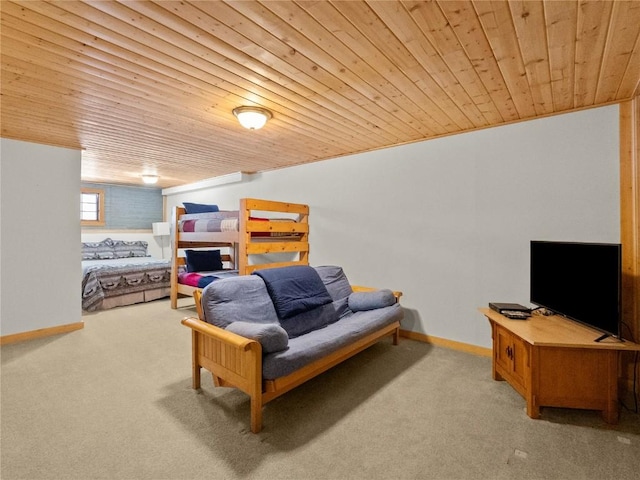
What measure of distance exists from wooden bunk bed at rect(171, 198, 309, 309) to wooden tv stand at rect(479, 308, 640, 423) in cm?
284

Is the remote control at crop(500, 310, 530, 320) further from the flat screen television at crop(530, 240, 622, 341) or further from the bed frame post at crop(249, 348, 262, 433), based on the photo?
the bed frame post at crop(249, 348, 262, 433)

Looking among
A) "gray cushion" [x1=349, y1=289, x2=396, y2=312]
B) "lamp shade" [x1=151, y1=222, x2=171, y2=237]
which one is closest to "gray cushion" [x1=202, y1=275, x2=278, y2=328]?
"gray cushion" [x1=349, y1=289, x2=396, y2=312]

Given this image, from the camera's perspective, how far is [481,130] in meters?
3.19

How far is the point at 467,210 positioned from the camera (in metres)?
3.27

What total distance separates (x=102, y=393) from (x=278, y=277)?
1579 millimetres

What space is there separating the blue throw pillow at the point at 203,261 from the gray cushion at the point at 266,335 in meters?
3.36

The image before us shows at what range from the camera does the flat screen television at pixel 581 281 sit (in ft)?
6.61

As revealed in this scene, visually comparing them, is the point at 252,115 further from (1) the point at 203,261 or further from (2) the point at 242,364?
(1) the point at 203,261

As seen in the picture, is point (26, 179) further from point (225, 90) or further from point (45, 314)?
point (225, 90)

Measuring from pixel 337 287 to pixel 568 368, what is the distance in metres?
2.07

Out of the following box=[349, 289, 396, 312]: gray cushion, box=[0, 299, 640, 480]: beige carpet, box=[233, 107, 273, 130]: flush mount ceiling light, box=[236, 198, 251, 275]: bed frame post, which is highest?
box=[233, 107, 273, 130]: flush mount ceiling light

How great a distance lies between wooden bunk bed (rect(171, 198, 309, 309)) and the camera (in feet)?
12.8

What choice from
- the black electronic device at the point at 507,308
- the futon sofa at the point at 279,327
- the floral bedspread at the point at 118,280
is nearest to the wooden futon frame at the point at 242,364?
the futon sofa at the point at 279,327

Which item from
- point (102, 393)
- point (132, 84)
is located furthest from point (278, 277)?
point (132, 84)
